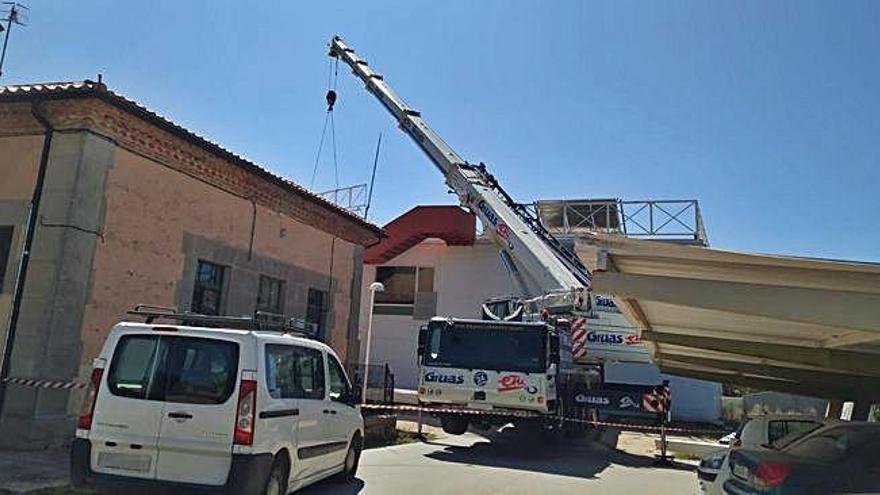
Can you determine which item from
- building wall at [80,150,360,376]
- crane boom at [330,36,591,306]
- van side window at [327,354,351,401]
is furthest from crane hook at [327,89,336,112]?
van side window at [327,354,351,401]

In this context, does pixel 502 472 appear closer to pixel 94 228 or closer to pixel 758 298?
pixel 758 298

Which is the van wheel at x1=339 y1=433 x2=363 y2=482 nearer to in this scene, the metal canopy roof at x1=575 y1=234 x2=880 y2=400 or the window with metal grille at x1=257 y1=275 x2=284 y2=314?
the metal canopy roof at x1=575 y1=234 x2=880 y2=400

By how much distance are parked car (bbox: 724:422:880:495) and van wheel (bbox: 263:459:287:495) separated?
4.47m

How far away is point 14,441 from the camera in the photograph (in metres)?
9.98

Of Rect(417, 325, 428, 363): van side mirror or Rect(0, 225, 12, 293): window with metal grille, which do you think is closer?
Rect(0, 225, 12, 293): window with metal grille

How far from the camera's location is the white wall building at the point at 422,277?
28.3 meters

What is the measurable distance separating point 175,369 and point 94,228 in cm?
514

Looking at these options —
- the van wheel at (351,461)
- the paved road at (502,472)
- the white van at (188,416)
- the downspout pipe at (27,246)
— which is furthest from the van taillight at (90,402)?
the downspout pipe at (27,246)

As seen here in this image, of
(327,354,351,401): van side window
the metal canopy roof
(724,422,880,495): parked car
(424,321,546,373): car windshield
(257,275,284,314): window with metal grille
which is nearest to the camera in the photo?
(724,422,880,495): parked car

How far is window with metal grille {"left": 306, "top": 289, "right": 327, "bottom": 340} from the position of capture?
1756 centimetres

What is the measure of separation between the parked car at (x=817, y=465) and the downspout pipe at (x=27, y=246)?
988cm

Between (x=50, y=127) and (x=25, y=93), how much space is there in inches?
23.4

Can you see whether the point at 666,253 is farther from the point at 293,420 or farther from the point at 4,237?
the point at 4,237

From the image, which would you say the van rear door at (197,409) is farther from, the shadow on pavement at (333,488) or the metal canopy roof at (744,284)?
the metal canopy roof at (744,284)
